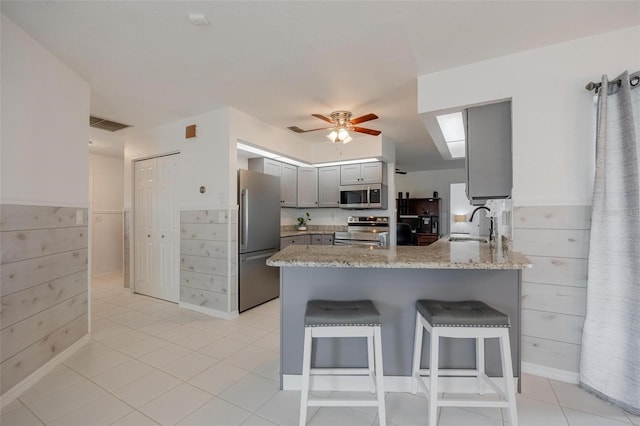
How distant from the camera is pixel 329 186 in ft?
17.6

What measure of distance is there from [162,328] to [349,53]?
324cm

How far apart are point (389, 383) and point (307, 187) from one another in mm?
3823

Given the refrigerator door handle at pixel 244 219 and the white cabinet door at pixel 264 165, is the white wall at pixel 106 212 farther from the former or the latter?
the refrigerator door handle at pixel 244 219

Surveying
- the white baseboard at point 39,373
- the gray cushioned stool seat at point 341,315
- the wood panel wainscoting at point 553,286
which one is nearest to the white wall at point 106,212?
the white baseboard at point 39,373

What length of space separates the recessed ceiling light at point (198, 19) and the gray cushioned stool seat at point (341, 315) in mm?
1925

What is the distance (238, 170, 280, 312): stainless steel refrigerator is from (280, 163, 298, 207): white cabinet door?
0.70 meters

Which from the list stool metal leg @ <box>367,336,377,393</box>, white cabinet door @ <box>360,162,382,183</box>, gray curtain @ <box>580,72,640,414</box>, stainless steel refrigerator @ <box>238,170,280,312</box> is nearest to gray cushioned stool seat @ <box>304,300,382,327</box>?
stool metal leg @ <box>367,336,377,393</box>

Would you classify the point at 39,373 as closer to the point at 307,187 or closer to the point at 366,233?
the point at 307,187

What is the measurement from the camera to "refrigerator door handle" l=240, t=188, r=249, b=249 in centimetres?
363

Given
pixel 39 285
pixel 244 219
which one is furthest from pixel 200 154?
pixel 39 285

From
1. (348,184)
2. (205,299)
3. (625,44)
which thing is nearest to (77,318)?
(205,299)

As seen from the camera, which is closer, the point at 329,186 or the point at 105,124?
the point at 105,124

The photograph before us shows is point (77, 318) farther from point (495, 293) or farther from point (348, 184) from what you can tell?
point (348, 184)

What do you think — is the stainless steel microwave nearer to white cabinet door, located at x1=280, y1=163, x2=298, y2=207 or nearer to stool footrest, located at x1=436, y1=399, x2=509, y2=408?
white cabinet door, located at x1=280, y1=163, x2=298, y2=207
